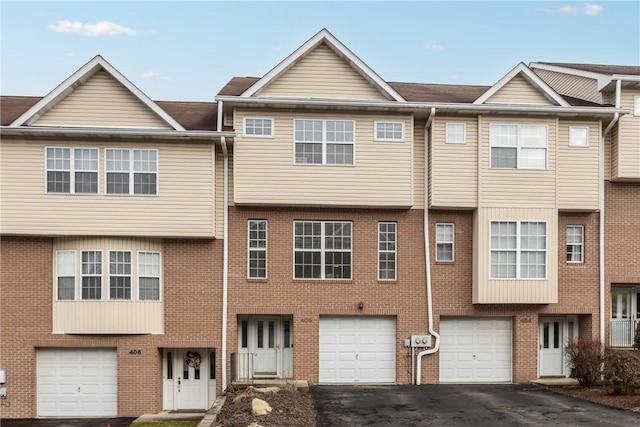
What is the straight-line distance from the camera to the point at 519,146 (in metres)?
21.2

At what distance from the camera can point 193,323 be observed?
21031mm

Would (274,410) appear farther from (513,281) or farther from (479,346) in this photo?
(513,281)

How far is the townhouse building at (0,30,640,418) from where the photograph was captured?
66.8 feet

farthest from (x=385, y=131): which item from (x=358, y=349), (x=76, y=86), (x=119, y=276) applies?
(x=76, y=86)

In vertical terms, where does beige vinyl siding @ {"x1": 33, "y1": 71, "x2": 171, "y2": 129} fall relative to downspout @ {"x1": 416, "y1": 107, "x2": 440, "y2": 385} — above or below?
above

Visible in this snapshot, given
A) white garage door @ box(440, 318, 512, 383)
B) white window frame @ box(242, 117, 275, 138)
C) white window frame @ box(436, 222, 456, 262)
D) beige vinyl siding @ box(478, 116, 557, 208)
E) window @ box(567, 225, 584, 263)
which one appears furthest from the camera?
window @ box(567, 225, 584, 263)

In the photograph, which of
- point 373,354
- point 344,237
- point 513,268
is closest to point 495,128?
point 513,268

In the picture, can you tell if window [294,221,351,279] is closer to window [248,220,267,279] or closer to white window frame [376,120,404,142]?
window [248,220,267,279]

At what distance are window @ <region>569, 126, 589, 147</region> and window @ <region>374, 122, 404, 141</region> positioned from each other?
5.67 meters

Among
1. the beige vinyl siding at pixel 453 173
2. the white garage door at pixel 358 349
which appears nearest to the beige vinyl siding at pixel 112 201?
the white garage door at pixel 358 349

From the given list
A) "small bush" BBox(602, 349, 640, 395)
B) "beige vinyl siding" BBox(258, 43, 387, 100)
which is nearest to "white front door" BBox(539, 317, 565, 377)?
"small bush" BBox(602, 349, 640, 395)

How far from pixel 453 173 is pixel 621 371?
7588mm

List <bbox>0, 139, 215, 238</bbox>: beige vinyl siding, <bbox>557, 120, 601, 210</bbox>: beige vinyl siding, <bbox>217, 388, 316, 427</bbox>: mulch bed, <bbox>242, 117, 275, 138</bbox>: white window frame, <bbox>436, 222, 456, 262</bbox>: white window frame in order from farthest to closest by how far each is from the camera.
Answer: <bbox>436, 222, 456, 262</bbox>: white window frame < <bbox>557, 120, 601, 210</bbox>: beige vinyl siding < <bbox>242, 117, 275, 138</bbox>: white window frame < <bbox>0, 139, 215, 238</bbox>: beige vinyl siding < <bbox>217, 388, 316, 427</bbox>: mulch bed

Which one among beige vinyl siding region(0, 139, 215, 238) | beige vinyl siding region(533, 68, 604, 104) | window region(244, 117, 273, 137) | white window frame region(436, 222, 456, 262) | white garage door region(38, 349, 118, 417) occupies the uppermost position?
beige vinyl siding region(533, 68, 604, 104)
